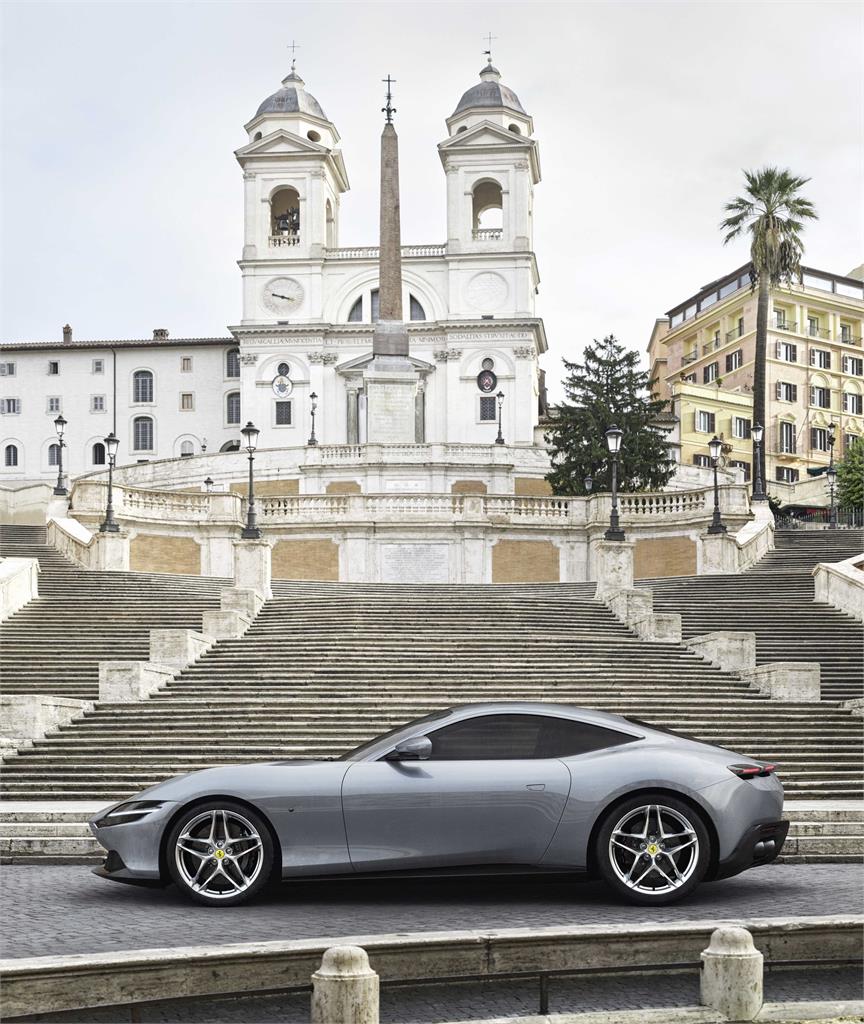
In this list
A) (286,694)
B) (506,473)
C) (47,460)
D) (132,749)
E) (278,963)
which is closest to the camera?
(278,963)

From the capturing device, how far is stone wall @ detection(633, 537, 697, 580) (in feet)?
137

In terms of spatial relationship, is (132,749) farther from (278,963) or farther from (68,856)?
(278,963)

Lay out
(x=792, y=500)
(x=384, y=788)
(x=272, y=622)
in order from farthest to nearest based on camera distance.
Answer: (x=792, y=500)
(x=272, y=622)
(x=384, y=788)

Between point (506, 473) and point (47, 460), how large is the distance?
39.3 m

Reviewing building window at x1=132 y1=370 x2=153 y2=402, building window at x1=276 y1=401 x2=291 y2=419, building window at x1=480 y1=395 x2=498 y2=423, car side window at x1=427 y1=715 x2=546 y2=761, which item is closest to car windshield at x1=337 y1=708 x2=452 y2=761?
car side window at x1=427 y1=715 x2=546 y2=761

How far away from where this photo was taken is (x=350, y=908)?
933 cm

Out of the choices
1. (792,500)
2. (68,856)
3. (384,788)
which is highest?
(792,500)

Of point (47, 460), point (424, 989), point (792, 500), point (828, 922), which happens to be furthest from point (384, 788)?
point (47, 460)

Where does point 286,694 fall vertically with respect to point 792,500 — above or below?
below

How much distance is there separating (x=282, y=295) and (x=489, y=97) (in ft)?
61.7

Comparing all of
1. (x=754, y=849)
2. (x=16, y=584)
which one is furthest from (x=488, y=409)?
(x=754, y=849)

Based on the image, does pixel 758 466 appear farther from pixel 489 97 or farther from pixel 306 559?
pixel 489 97

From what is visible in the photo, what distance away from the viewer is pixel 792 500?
75.6 m

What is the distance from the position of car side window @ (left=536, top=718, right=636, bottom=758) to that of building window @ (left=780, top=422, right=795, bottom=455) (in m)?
83.0
